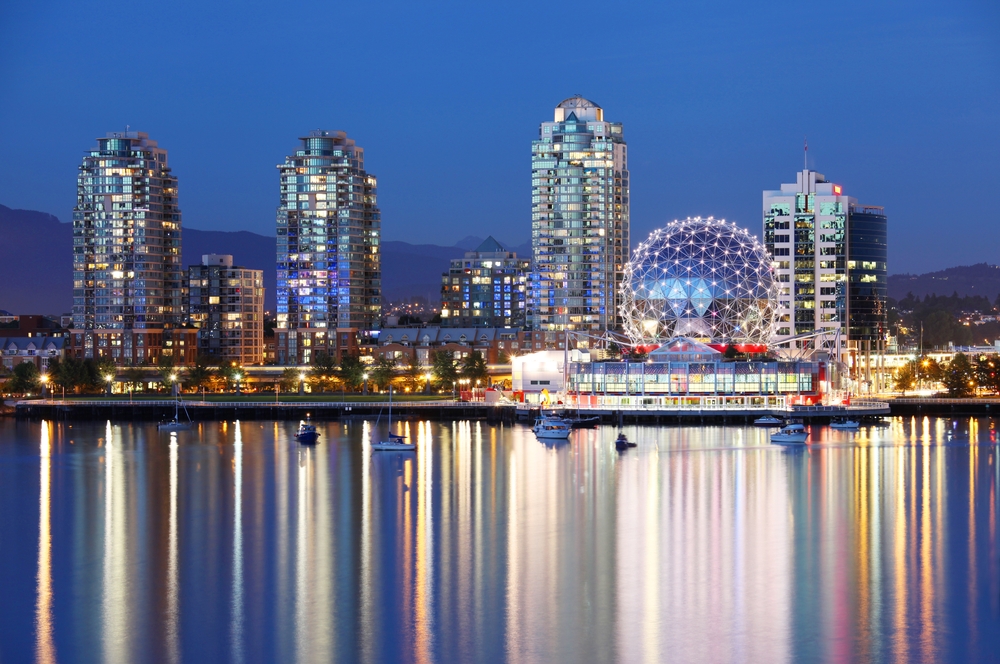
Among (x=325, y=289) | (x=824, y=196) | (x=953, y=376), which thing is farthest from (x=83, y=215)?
(x=953, y=376)

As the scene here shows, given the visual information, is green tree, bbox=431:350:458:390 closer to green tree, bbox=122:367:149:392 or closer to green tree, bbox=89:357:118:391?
green tree, bbox=122:367:149:392

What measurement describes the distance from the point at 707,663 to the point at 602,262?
112715 millimetres

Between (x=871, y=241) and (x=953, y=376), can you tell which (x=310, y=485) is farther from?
(x=871, y=241)

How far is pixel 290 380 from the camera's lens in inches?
5054

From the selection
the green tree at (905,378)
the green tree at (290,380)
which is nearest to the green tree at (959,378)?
the green tree at (905,378)

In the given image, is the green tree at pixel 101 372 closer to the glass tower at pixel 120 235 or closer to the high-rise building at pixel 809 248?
the glass tower at pixel 120 235

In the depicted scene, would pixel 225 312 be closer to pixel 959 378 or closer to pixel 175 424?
pixel 175 424

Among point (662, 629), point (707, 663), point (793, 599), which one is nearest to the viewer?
point (707, 663)

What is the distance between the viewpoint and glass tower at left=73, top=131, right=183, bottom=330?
143000 mm

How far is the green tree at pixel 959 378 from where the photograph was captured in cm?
11031

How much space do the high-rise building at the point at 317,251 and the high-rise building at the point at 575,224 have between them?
20.6 meters

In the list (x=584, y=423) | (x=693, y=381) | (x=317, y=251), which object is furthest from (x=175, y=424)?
(x=317, y=251)

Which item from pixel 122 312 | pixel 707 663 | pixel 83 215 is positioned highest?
pixel 83 215

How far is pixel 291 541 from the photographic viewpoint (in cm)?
4306
